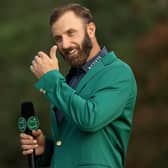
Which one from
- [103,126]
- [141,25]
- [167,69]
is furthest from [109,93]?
[141,25]

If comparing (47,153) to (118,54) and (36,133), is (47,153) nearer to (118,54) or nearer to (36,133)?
(36,133)

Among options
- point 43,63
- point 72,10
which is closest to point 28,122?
point 43,63

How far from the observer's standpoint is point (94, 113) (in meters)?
3.81

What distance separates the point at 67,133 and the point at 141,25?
11.5 metres

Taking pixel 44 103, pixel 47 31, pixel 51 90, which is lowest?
pixel 51 90

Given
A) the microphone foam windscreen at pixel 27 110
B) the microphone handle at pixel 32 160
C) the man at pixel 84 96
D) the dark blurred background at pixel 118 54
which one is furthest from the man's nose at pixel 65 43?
the dark blurred background at pixel 118 54

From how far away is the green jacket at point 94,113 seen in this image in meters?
3.82

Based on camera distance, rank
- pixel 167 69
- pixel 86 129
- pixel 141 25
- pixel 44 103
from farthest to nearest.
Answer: pixel 141 25
pixel 44 103
pixel 167 69
pixel 86 129

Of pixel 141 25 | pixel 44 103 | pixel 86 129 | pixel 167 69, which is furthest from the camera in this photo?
pixel 141 25

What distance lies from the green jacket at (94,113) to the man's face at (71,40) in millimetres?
76

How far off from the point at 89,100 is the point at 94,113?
0.06 metres

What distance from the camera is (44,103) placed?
1436cm

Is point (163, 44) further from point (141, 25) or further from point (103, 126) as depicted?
point (103, 126)

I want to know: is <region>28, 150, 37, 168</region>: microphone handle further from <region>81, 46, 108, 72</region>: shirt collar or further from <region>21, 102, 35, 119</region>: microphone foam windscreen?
<region>81, 46, 108, 72</region>: shirt collar
